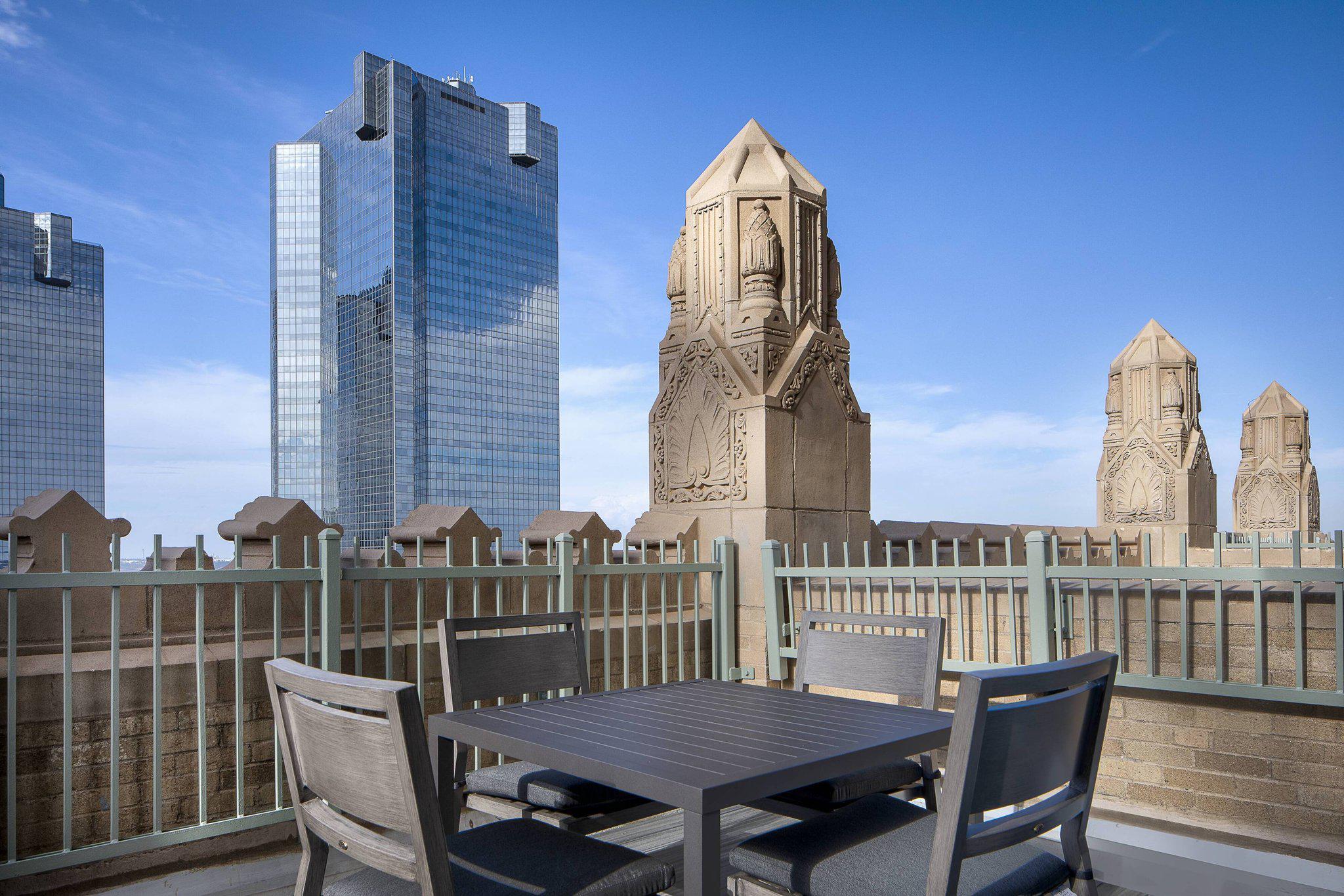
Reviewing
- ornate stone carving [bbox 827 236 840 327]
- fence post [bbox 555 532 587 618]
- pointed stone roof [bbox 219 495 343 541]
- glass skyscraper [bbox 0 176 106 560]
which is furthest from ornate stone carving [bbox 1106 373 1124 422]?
glass skyscraper [bbox 0 176 106 560]

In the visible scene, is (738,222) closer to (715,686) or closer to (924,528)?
(924,528)

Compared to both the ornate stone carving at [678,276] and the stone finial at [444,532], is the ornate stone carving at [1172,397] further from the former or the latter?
the stone finial at [444,532]

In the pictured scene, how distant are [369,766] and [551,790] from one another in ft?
3.51

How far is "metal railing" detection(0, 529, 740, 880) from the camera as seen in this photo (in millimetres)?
3133

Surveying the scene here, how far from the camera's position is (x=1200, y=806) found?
3902 mm

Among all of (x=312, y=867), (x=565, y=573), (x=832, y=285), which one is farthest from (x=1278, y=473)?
(x=312, y=867)

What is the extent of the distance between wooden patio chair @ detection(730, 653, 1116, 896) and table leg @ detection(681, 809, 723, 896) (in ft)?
1.16

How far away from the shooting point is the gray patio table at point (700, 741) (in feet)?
5.46

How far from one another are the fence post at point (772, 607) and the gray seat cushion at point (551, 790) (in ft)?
8.97

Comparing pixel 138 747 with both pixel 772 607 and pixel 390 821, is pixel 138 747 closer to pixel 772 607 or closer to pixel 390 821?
pixel 390 821

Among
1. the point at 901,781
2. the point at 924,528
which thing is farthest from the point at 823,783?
the point at 924,528

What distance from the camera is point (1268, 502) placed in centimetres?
2031

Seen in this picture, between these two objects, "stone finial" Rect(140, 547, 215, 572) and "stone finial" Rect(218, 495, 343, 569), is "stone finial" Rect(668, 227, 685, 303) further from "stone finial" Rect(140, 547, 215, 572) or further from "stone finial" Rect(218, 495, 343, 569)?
"stone finial" Rect(140, 547, 215, 572)

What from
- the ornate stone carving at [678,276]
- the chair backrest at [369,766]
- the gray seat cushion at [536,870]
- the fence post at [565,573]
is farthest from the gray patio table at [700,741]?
the ornate stone carving at [678,276]
